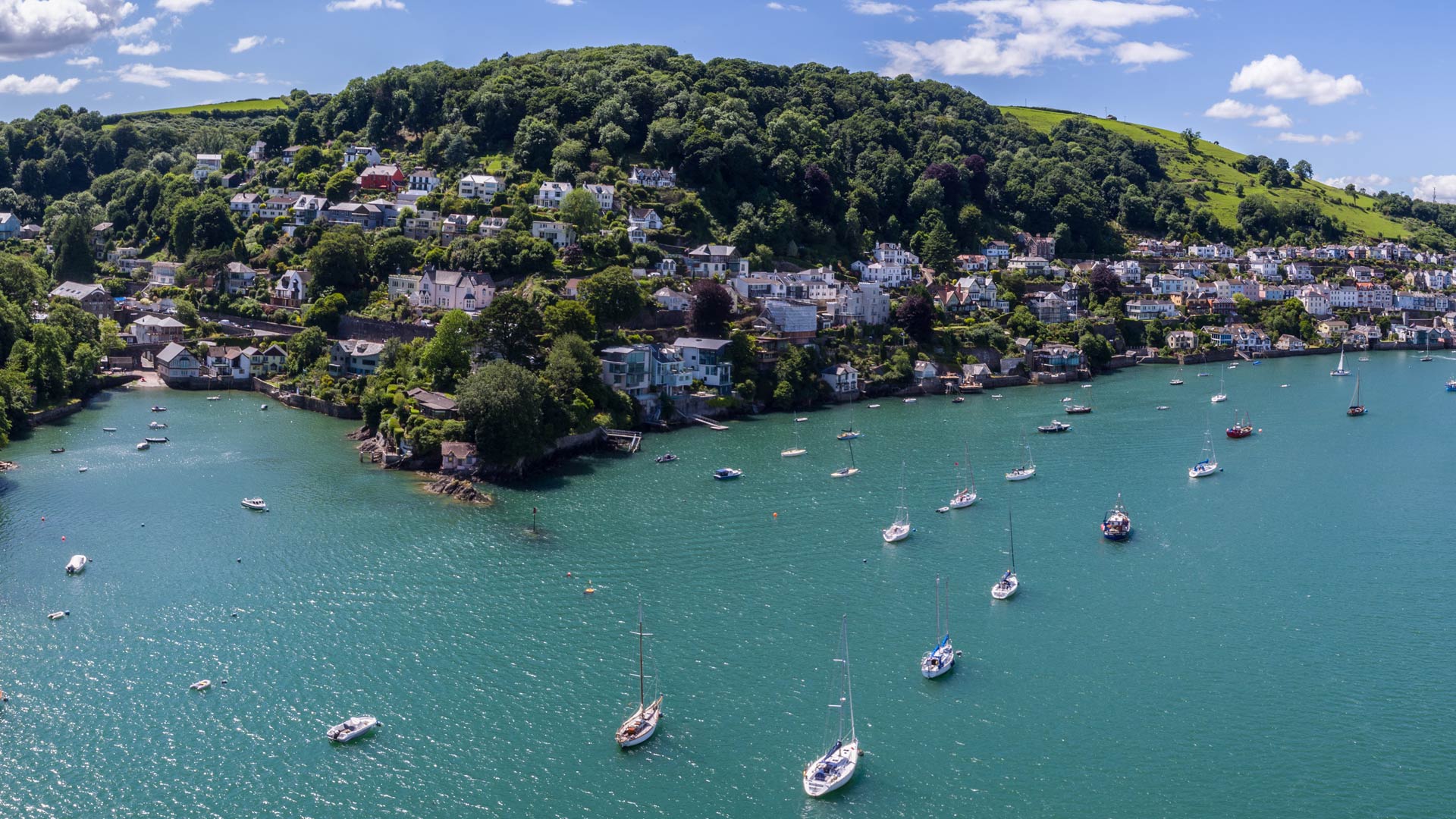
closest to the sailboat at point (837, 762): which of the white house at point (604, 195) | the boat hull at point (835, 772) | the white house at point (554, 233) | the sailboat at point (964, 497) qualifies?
the boat hull at point (835, 772)

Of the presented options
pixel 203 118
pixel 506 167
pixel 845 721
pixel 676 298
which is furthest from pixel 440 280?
pixel 203 118

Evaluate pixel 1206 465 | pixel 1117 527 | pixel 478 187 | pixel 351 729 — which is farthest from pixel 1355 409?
pixel 478 187

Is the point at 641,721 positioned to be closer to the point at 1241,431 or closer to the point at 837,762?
the point at 837,762

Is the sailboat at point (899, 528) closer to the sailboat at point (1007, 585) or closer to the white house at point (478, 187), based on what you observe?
the sailboat at point (1007, 585)


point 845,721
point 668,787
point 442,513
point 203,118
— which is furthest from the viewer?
point 203,118

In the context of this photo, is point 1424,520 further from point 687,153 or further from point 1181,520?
point 687,153

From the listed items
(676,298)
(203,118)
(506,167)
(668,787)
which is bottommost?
(668,787)
